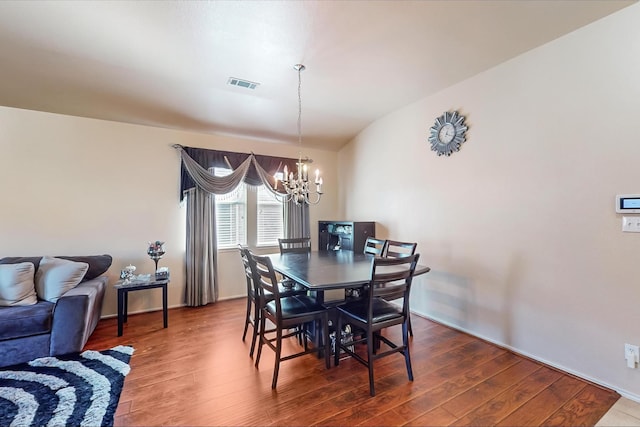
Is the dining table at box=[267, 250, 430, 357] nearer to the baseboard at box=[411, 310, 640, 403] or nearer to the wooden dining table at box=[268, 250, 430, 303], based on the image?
the wooden dining table at box=[268, 250, 430, 303]

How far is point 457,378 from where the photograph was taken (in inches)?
86.9

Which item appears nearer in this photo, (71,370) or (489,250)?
(71,370)

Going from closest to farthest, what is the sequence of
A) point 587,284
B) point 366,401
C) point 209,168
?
point 366,401 → point 587,284 → point 209,168

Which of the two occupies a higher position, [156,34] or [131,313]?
[156,34]

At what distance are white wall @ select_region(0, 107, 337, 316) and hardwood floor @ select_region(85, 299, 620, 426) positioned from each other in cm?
128

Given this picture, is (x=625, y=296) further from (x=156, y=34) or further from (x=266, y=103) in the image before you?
(x=156, y=34)

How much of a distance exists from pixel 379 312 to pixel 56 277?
320 cm

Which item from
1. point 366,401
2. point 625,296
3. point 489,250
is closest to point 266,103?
point 489,250

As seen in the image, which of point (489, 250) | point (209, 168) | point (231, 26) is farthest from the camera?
point (209, 168)

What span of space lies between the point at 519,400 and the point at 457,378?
408mm

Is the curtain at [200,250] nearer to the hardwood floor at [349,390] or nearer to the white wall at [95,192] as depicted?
the white wall at [95,192]

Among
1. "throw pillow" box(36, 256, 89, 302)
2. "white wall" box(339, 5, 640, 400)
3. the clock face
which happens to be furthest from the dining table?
"throw pillow" box(36, 256, 89, 302)

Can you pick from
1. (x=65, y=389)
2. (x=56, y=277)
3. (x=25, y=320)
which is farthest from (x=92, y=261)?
(x=65, y=389)

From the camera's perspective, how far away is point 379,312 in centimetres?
224
